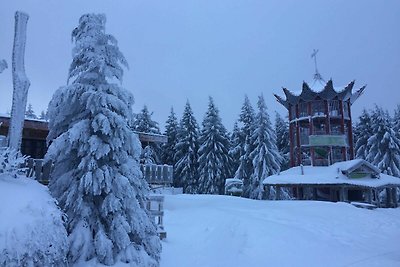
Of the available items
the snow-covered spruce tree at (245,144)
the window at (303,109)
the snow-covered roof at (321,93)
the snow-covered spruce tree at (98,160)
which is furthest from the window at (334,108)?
the snow-covered spruce tree at (98,160)

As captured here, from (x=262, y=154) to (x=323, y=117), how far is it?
8525 mm

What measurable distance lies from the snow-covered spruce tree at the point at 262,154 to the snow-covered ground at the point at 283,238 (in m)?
18.7

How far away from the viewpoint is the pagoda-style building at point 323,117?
34.7m

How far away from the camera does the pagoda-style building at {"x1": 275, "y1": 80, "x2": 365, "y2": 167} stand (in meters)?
34.7

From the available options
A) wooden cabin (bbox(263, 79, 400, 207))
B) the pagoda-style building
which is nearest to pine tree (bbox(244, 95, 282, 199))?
wooden cabin (bbox(263, 79, 400, 207))

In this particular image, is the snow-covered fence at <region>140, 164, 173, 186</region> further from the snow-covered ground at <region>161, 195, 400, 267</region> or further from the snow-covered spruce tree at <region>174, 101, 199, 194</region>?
the snow-covered spruce tree at <region>174, 101, 199, 194</region>

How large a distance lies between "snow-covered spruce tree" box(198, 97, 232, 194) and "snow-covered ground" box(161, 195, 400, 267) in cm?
2329

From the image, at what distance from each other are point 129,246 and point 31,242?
2.77 m

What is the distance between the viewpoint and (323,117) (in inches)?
1414

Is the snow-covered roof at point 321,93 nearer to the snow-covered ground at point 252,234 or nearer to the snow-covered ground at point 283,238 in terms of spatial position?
the snow-covered ground at point 283,238

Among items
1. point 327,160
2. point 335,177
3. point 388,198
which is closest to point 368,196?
point 335,177

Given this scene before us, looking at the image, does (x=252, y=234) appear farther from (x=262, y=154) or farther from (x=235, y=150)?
(x=235, y=150)

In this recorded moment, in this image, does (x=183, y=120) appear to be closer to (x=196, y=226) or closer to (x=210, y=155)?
(x=210, y=155)

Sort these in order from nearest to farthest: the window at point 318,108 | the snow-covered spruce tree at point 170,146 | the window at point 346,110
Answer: the window at point 318,108
the window at point 346,110
the snow-covered spruce tree at point 170,146
